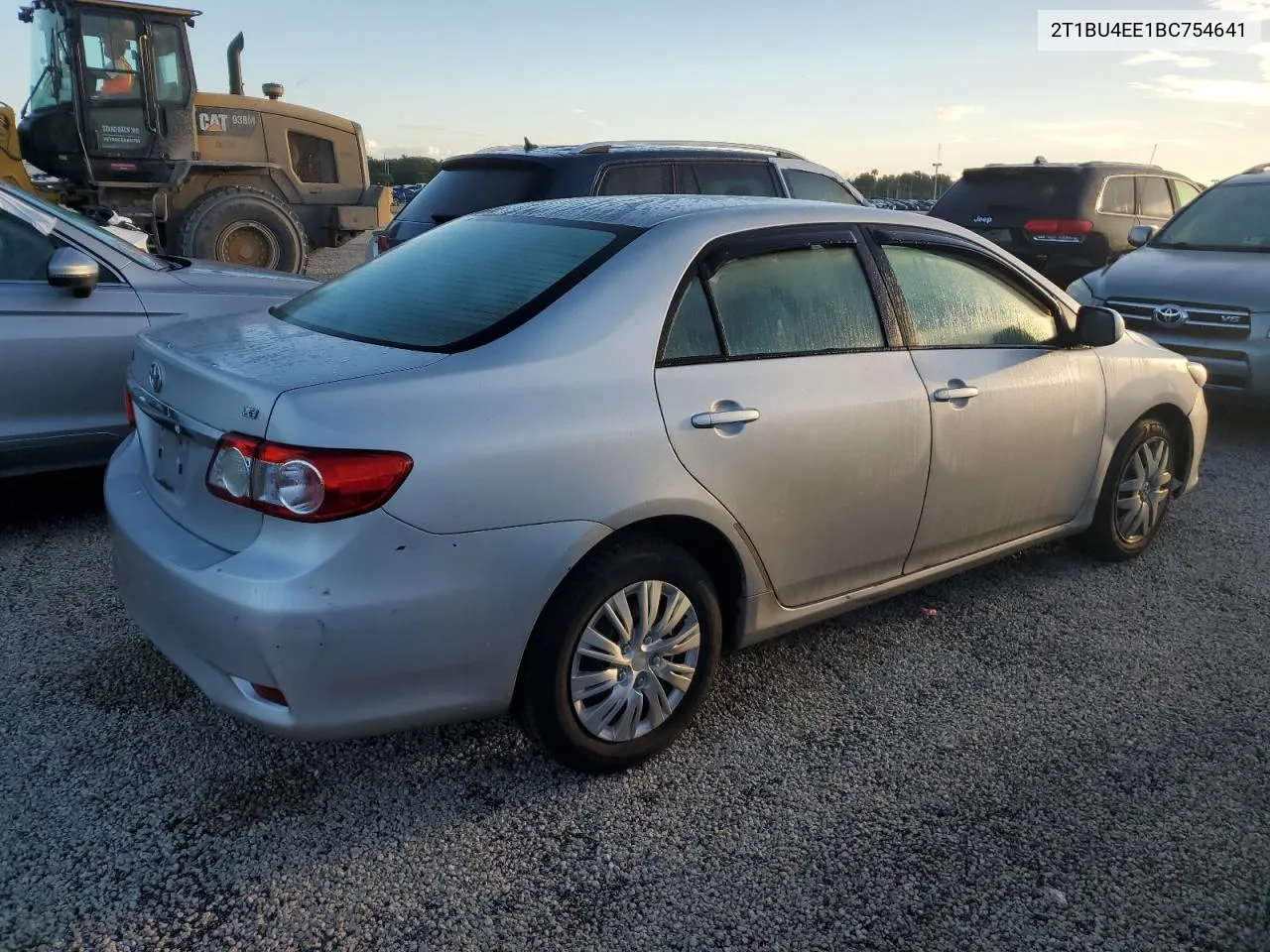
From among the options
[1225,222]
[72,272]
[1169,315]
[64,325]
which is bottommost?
[1169,315]

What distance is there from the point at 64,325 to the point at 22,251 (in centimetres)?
42

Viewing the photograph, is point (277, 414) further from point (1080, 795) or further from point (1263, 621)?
point (1263, 621)

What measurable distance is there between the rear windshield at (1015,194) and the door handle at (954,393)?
7.51 m

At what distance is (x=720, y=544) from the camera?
9.93 feet

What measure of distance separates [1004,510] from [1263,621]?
1183 millimetres

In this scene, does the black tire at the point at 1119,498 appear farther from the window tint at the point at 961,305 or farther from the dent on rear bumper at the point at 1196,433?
A: the window tint at the point at 961,305

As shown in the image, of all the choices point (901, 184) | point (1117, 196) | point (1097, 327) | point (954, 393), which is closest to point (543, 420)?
point (954, 393)

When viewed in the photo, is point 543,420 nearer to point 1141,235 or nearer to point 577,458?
point 577,458

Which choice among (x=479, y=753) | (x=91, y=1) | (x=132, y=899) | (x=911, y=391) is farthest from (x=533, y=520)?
(x=91, y=1)

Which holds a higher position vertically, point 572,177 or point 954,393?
point 572,177

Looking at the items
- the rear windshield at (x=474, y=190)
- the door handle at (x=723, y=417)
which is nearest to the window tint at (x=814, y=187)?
the rear windshield at (x=474, y=190)

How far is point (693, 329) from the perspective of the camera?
2980 millimetres

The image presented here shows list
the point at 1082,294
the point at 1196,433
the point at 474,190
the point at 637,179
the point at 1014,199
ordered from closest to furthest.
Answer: the point at 1196,433 < the point at 474,190 < the point at 637,179 < the point at 1082,294 < the point at 1014,199

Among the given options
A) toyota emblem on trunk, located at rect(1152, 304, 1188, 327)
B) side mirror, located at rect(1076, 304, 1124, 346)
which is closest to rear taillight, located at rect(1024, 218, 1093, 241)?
toyota emblem on trunk, located at rect(1152, 304, 1188, 327)
